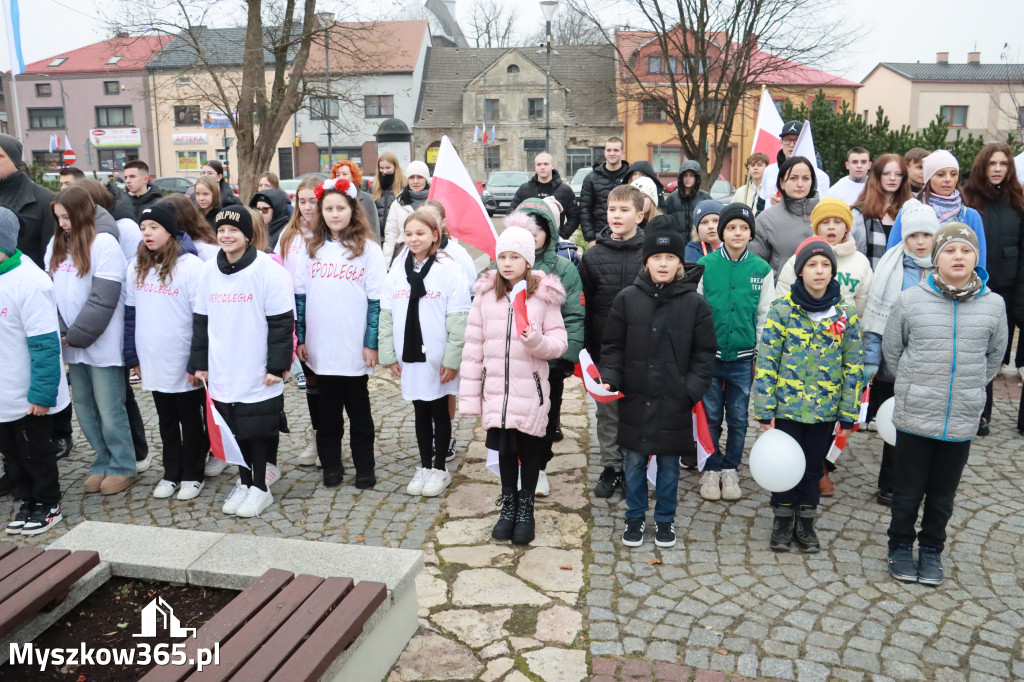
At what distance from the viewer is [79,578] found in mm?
3633

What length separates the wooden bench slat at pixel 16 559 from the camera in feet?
11.6

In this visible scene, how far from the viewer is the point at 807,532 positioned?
4586 mm

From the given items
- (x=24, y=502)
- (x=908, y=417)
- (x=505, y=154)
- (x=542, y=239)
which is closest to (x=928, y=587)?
(x=908, y=417)

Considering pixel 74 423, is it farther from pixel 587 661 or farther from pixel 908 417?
pixel 908 417

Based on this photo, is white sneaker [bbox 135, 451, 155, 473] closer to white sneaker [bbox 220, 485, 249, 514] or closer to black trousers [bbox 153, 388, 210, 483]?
black trousers [bbox 153, 388, 210, 483]

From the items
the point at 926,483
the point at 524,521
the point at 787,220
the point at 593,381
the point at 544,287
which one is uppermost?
the point at 787,220

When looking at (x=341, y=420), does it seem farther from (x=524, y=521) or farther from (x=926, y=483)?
(x=926, y=483)

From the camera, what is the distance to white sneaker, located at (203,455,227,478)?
5914 millimetres

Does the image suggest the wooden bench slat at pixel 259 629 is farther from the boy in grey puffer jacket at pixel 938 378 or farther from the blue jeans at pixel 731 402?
the boy in grey puffer jacket at pixel 938 378

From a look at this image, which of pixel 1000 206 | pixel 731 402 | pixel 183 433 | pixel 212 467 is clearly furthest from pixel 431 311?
pixel 1000 206

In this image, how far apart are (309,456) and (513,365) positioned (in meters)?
2.26

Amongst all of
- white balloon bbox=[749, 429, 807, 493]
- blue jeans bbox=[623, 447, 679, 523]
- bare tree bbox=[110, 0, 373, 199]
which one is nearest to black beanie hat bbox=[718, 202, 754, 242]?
white balloon bbox=[749, 429, 807, 493]

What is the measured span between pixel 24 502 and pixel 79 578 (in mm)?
1950

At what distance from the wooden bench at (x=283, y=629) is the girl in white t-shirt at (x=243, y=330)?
5.69 ft
